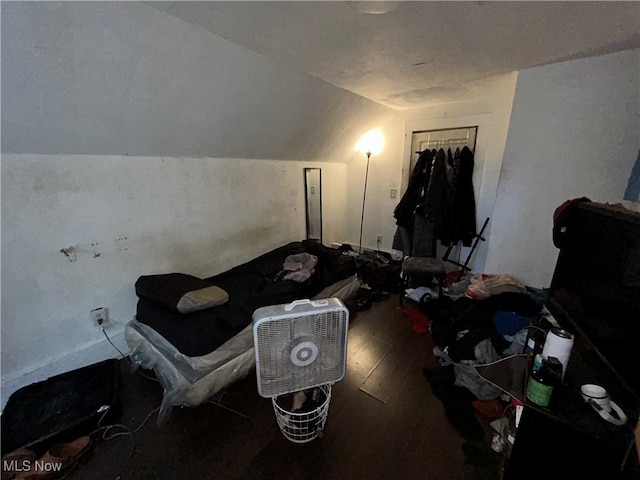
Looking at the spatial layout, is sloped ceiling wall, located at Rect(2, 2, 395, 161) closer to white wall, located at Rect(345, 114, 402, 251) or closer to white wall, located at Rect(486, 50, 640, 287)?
white wall, located at Rect(345, 114, 402, 251)

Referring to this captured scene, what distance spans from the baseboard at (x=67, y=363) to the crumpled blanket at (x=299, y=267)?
124 centimetres

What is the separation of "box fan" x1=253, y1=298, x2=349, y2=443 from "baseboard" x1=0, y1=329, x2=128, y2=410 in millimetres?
1305

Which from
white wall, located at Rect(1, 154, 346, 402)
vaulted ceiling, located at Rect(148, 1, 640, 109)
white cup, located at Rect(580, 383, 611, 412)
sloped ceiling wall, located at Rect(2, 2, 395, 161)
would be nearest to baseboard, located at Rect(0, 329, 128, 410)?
white wall, located at Rect(1, 154, 346, 402)

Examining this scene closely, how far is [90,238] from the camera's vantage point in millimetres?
1610

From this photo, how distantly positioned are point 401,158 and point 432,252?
128 centimetres

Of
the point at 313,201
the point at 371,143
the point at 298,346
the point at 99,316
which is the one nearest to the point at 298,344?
the point at 298,346

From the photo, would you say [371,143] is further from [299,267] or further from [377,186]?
[299,267]

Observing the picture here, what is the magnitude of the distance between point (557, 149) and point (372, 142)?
197 cm

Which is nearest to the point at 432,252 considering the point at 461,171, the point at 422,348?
the point at 461,171

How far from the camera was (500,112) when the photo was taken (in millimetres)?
2520

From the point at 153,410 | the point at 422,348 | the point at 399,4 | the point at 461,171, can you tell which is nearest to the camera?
the point at 399,4

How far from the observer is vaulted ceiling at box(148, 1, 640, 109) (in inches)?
43.7

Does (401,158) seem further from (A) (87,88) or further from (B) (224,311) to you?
(A) (87,88)

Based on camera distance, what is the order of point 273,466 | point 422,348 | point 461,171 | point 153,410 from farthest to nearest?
1. point 461,171
2. point 422,348
3. point 153,410
4. point 273,466
